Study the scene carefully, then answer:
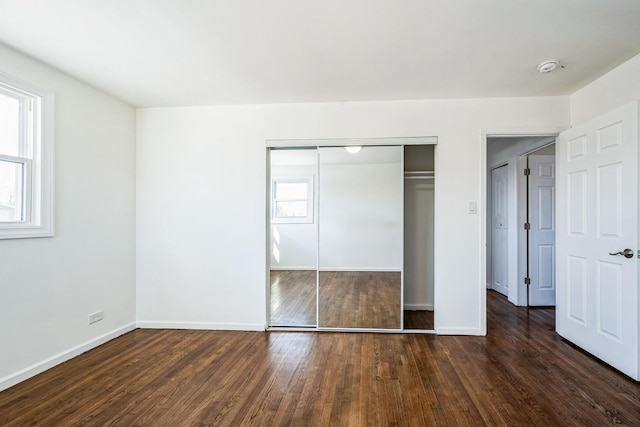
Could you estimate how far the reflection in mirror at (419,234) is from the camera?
3.67 m

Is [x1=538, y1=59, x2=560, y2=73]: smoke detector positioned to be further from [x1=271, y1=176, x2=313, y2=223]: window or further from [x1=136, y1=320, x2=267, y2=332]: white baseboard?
[x1=136, y1=320, x2=267, y2=332]: white baseboard

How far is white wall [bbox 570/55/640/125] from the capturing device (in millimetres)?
2521

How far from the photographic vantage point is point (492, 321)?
3730mm

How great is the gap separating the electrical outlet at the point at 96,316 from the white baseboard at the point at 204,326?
553 millimetres

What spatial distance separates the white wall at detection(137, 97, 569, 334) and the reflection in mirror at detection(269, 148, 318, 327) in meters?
0.33

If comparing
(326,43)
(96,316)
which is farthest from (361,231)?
(96,316)

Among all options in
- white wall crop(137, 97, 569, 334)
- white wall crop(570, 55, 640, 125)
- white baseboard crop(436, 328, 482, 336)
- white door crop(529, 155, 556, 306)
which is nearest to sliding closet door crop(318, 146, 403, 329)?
white wall crop(137, 97, 569, 334)

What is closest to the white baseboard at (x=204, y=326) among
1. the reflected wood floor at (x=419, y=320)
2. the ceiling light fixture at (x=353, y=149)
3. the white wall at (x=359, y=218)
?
the white wall at (x=359, y=218)

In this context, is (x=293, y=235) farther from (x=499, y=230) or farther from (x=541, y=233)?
(x=541, y=233)

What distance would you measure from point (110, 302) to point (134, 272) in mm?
429

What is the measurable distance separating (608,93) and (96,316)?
5.10 m

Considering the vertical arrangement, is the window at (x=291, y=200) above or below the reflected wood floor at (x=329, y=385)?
above

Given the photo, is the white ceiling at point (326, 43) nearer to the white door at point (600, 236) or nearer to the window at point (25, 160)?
the window at point (25, 160)

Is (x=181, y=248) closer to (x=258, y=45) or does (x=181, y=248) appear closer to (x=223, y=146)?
(x=223, y=146)
